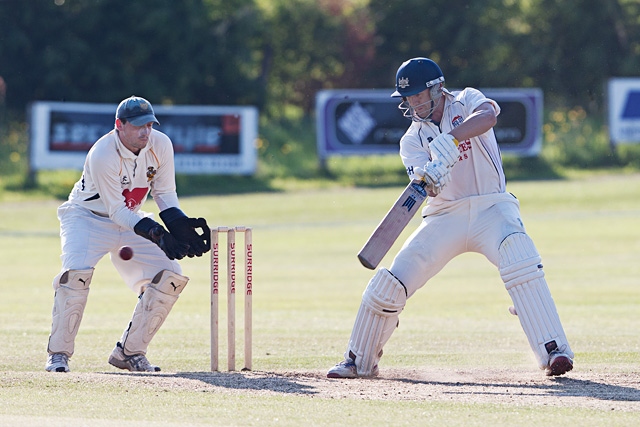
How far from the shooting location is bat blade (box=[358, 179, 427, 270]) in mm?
6762

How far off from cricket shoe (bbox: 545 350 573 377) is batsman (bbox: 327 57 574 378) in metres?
0.07

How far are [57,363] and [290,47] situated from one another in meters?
28.4

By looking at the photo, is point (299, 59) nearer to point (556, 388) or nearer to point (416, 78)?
point (416, 78)

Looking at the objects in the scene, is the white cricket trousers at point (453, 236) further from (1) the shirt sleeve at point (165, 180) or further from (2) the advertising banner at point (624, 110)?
(2) the advertising banner at point (624, 110)

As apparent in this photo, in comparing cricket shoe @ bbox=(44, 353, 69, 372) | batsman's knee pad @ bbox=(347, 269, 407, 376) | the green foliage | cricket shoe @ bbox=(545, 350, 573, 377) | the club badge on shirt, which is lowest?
cricket shoe @ bbox=(44, 353, 69, 372)

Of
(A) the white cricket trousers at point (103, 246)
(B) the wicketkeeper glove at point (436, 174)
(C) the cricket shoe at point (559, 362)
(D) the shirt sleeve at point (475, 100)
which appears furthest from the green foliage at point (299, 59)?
(C) the cricket shoe at point (559, 362)

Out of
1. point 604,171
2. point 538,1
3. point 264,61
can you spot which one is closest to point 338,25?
point 264,61

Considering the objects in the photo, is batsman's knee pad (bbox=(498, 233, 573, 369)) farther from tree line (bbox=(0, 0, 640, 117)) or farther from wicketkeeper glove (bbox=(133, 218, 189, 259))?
tree line (bbox=(0, 0, 640, 117))

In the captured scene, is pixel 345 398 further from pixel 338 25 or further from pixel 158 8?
pixel 338 25

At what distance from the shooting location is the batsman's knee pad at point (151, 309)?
7.50m

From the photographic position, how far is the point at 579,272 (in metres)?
13.7

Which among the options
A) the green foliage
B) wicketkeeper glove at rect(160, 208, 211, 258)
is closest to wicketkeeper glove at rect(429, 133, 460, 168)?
wicketkeeper glove at rect(160, 208, 211, 258)

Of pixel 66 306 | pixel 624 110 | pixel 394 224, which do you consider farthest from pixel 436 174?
pixel 624 110

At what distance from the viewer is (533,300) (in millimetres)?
6715
